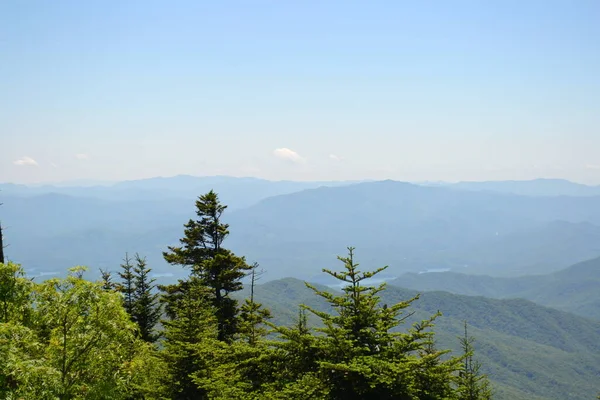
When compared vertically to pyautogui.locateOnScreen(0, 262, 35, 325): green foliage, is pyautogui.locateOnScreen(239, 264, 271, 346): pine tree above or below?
below

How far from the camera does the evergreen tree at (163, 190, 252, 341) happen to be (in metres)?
30.4

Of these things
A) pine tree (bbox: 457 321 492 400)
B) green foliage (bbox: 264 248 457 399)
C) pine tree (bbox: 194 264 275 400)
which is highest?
green foliage (bbox: 264 248 457 399)

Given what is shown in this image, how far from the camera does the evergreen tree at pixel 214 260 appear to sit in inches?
1196

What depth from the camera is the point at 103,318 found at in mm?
13773

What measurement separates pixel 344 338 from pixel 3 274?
1301cm

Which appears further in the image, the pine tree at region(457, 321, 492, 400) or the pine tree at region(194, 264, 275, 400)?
the pine tree at region(457, 321, 492, 400)

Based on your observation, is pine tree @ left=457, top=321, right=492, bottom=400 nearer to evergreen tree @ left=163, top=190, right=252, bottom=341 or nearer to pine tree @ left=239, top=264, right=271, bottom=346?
pine tree @ left=239, top=264, right=271, bottom=346

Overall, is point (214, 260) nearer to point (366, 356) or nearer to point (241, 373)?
point (241, 373)

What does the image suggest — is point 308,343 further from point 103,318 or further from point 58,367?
point 58,367

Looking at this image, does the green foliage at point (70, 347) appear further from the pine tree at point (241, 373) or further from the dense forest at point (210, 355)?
the pine tree at point (241, 373)

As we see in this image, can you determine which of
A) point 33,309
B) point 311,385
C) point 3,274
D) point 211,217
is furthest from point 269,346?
point 211,217

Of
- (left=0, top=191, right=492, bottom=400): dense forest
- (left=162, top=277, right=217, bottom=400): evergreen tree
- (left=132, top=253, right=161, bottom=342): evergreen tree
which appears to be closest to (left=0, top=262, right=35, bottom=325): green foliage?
(left=0, top=191, right=492, bottom=400): dense forest

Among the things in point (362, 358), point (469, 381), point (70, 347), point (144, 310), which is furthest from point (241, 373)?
point (144, 310)

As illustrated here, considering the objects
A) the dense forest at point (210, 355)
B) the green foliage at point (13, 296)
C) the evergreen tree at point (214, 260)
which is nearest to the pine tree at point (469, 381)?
the dense forest at point (210, 355)
